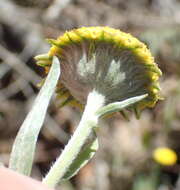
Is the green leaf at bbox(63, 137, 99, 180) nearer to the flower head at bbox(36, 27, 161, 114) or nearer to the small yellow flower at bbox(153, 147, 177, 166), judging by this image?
the flower head at bbox(36, 27, 161, 114)

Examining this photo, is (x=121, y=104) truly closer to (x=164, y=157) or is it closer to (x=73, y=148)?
(x=73, y=148)

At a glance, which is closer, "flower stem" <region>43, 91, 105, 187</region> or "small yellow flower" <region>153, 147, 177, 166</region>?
"flower stem" <region>43, 91, 105, 187</region>

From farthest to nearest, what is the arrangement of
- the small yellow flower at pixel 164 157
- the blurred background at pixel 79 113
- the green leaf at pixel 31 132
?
the blurred background at pixel 79 113 → the small yellow flower at pixel 164 157 → the green leaf at pixel 31 132

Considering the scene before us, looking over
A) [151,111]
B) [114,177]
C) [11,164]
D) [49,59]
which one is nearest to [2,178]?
[11,164]

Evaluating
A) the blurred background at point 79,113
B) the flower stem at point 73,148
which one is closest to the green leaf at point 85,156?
the flower stem at point 73,148

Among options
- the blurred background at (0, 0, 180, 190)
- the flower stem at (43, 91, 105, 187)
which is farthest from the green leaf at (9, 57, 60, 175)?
the blurred background at (0, 0, 180, 190)

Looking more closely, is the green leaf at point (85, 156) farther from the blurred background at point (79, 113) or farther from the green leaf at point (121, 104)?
the blurred background at point (79, 113)

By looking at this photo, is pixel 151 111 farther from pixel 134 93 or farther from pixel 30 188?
pixel 30 188
